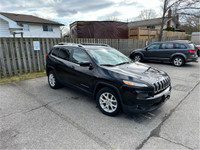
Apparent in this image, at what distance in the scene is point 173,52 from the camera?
893 cm

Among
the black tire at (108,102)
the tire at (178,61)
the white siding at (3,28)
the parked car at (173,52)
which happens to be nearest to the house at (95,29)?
the parked car at (173,52)

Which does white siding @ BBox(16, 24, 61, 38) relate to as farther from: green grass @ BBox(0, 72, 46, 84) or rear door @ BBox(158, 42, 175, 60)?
rear door @ BBox(158, 42, 175, 60)

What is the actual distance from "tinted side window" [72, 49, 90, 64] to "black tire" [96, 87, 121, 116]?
3.29 ft

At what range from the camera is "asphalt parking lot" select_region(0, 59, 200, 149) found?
2344 millimetres

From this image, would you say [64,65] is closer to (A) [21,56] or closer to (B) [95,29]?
(A) [21,56]

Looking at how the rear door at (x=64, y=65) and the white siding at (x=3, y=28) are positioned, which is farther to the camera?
the white siding at (x=3, y=28)

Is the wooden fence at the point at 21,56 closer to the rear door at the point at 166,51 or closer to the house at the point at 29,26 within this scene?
the rear door at the point at 166,51

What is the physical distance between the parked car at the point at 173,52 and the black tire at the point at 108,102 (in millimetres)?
7659

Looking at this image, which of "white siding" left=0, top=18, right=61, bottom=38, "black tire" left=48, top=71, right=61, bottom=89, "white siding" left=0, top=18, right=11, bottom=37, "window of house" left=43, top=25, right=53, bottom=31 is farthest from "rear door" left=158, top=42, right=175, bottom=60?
"white siding" left=0, top=18, right=11, bottom=37

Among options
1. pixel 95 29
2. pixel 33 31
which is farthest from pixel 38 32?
pixel 95 29

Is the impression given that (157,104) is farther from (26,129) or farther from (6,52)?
(6,52)

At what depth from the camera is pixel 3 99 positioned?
4.07 metres

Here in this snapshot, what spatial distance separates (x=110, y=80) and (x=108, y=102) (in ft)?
1.79

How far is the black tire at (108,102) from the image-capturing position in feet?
9.83
